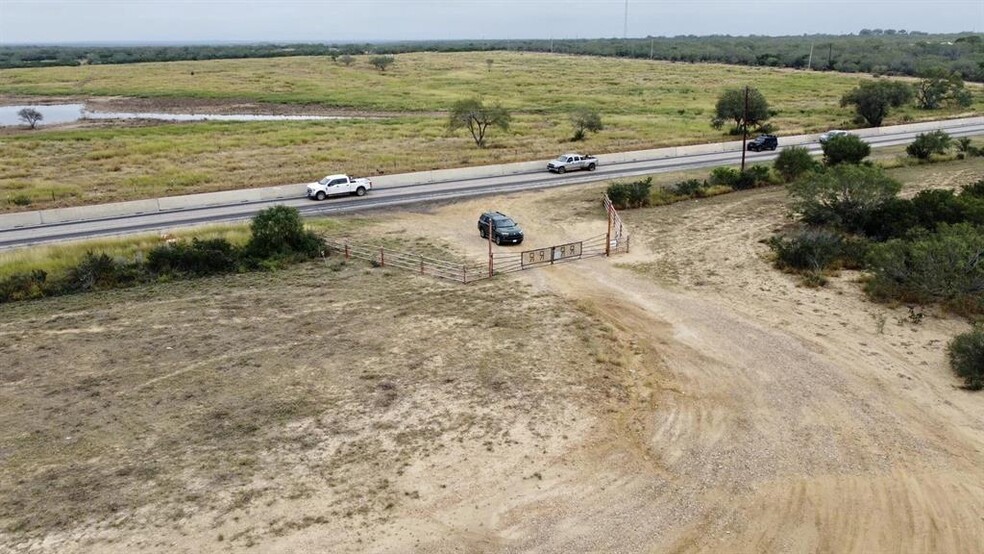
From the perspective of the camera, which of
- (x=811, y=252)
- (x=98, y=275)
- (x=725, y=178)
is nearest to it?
(x=98, y=275)

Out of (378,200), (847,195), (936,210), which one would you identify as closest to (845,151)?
(847,195)

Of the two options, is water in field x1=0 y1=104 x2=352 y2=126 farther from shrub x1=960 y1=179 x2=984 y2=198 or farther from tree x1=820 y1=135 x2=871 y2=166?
shrub x1=960 y1=179 x2=984 y2=198

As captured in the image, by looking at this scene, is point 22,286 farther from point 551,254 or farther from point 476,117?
point 476,117

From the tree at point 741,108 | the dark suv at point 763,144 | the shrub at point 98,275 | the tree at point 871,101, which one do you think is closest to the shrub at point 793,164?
the dark suv at point 763,144

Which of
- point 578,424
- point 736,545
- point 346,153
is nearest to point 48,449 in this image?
point 578,424

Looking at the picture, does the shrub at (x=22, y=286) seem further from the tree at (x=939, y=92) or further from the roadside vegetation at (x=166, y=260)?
the tree at (x=939, y=92)

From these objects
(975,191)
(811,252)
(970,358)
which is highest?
(975,191)

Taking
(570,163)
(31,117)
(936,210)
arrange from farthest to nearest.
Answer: (31,117) < (570,163) < (936,210)

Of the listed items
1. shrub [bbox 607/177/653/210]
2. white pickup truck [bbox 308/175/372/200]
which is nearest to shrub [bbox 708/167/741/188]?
shrub [bbox 607/177/653/210]
